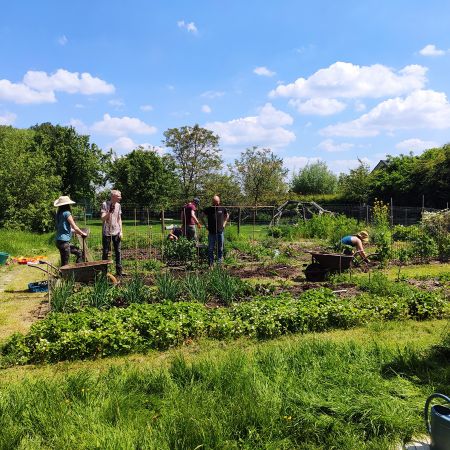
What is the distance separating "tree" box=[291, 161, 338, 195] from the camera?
4791 cm

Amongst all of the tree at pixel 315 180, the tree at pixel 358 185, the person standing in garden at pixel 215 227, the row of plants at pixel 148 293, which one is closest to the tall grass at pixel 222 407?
the row of plants at pixel 148 293

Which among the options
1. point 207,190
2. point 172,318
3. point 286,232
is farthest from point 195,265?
point 207,190

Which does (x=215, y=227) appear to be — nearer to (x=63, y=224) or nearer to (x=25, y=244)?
(x=63, y=224)

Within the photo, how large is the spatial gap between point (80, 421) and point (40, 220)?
52.2 feet

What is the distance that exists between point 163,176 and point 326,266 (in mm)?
28518

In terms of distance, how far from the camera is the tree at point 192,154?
34.6m

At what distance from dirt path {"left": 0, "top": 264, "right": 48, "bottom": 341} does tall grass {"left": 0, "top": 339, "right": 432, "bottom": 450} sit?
7.44 ft

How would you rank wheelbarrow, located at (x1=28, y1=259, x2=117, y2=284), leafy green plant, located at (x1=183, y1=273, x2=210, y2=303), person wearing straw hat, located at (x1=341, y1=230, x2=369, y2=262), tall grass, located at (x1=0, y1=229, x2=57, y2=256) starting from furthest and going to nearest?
1. tall grass, located at (x1=0, y1=229, x2=57, y2=256)
2. person wearing straw hat, located at (x1=341, y1=230, x2=369, y2=262)
3. wheelbarrow, located at (x1=28, y1=259, x2=117, y2=284)
4. leafy green plant, located at (x1=183, y1=273, x2=210, y2=303)

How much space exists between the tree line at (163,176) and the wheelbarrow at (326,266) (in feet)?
41.2

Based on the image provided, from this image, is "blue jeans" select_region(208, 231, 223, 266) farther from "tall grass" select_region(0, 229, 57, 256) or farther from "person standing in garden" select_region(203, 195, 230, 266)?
"tall grass" select_region(0, 229, 57, 256)

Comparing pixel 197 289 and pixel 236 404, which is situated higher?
pixel 197 289

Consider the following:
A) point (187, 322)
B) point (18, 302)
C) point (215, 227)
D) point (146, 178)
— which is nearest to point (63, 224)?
point (18, 302)

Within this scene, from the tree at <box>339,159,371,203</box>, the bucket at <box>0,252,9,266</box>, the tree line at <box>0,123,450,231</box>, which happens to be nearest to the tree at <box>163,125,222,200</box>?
the tree line at <box>0,123,450,231</box>

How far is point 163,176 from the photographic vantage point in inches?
1401
